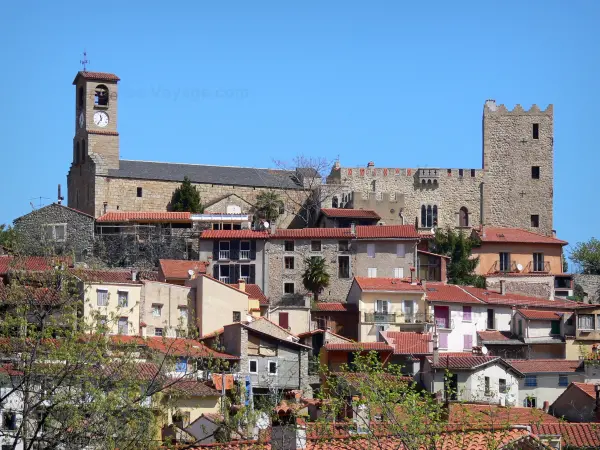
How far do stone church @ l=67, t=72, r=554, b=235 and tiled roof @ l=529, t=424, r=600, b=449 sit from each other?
38107 millimetres

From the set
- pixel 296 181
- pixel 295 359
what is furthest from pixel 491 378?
pixel 296 181

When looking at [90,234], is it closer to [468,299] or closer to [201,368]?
[468,299]

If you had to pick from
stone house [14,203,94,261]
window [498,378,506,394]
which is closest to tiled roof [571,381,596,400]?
window [498,378,506,394]

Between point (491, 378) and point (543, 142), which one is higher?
point (543, 142)

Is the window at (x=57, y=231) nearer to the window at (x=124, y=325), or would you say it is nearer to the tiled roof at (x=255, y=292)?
the tiled roof at (x=255, y=292)

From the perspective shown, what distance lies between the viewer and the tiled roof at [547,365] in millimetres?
56812

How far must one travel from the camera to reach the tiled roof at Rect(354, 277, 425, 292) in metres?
65.9

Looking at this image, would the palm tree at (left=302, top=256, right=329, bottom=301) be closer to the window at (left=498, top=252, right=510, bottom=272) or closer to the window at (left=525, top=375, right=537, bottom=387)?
the window at (left=498, top=252, right=510, bottom=272)

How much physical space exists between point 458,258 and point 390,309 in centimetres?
1132

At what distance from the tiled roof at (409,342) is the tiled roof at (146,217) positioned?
1708cm

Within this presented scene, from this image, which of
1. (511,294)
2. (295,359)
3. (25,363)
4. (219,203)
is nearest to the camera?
(25,363)

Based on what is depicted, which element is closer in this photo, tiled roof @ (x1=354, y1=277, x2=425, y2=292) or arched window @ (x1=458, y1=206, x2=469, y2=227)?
tiled roof @ (x1=354, y1=277, x2=425, y2=292)

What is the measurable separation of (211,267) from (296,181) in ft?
54.1

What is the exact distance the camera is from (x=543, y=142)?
8838 centimetres
